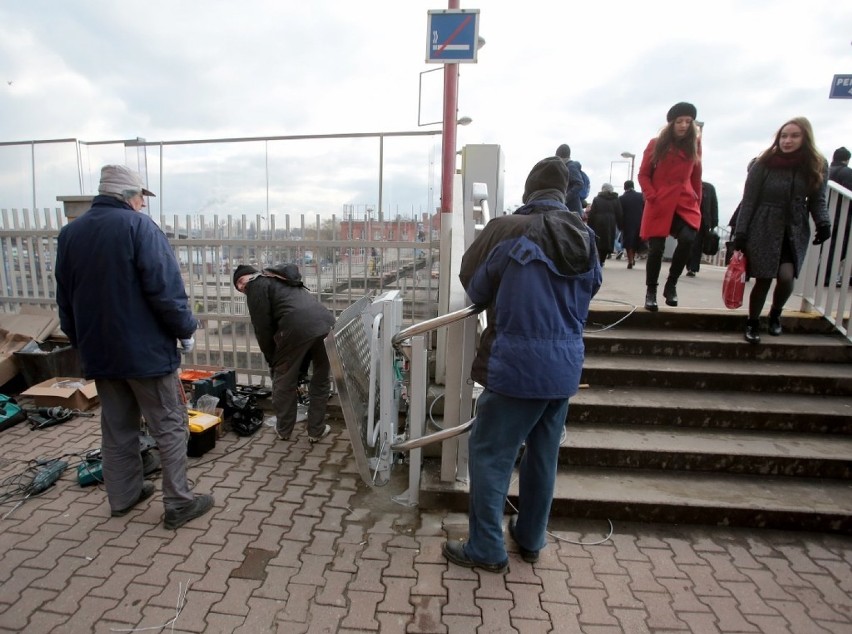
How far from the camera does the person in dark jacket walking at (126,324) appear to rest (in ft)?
8.05

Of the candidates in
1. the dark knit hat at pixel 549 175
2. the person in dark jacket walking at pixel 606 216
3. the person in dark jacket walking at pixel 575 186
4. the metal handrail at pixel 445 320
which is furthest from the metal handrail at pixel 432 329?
the person in dark jacket walking at pixel 606 216

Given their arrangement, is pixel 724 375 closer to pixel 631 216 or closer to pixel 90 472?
pixel 90 472

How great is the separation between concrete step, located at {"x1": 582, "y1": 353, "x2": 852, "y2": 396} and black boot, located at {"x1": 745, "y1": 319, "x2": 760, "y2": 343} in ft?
0.57

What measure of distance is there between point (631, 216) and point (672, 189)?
4.55m

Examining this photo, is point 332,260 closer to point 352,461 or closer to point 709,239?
point 352,461

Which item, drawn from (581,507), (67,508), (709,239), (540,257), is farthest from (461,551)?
(709,239)

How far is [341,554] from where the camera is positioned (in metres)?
2.44

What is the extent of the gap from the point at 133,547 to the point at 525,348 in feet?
7.56

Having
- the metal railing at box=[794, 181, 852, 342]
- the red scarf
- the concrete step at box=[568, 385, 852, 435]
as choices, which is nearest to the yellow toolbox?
the concrete step at box=[568, 385, 852, 435]

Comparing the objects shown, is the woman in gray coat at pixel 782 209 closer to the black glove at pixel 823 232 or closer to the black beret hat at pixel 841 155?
the black glove at pixel 823 232

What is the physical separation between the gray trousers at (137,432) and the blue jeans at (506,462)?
1700mm

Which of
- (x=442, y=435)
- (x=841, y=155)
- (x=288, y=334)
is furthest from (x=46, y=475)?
(x=841, y=155)

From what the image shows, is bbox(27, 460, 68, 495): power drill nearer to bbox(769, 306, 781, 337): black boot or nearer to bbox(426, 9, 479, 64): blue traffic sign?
bbox(426, 9, 479, 64): blue traffic sign

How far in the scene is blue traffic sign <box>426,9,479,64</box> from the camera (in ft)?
13.8
